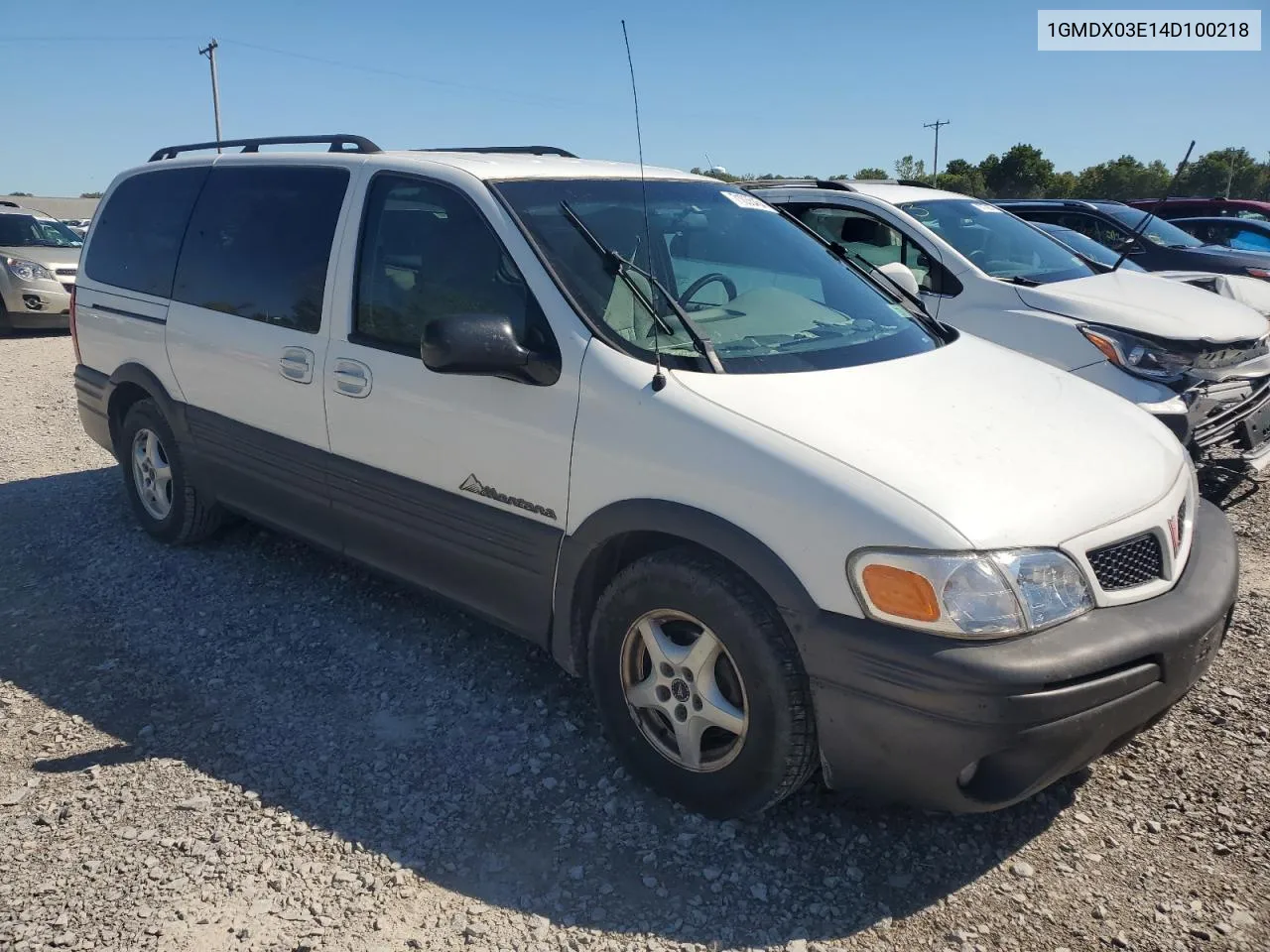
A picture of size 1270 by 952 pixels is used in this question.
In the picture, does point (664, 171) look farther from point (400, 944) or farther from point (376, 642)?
point (400, 944)

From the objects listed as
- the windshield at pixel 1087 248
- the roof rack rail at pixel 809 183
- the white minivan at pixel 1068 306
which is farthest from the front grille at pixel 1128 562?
the windshield at pixel 1087 248

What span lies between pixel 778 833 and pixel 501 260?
6.59 feet

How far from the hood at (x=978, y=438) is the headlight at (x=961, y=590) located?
7 centimetres

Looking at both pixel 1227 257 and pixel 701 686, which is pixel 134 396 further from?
pixel 1227 257

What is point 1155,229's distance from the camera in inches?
457

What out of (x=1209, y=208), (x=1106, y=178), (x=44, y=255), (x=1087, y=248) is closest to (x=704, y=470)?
(x=1087, y=248)

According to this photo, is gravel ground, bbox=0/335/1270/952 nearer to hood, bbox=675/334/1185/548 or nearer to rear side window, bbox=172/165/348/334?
hood, bbox=675/334/1185/548

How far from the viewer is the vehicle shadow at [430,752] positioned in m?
2.71

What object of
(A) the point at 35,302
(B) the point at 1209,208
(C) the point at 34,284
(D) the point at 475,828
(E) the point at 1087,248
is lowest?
(D) the point at 475,828

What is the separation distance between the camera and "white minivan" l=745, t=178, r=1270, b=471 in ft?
17.1

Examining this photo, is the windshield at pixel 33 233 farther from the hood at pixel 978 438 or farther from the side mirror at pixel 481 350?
the hood at pixel 978 438

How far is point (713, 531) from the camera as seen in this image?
2.72 metres

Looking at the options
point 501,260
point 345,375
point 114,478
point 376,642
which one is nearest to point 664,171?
point 501,260

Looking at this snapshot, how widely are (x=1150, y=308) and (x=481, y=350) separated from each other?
451 cm
